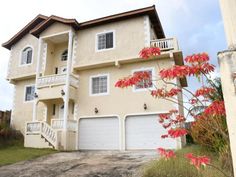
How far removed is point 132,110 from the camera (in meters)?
15.1

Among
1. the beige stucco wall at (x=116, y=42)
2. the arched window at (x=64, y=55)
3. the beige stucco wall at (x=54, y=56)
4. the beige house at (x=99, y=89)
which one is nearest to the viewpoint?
the beige house at (x=99, y=89)

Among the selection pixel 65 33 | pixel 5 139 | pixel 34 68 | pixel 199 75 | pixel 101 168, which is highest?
pixel 65 33

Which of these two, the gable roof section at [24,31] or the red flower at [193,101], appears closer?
the red flower at [193,101]

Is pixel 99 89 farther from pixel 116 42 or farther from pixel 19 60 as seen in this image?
pixel 19 60

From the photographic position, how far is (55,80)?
1655cm

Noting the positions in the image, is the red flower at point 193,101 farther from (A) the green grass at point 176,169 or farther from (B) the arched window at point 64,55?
(B) the arched window at point 64,55

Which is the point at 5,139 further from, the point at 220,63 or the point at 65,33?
the point at 220,63

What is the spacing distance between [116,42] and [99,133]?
20.6 feet

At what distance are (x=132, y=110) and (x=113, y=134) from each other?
2010 mm

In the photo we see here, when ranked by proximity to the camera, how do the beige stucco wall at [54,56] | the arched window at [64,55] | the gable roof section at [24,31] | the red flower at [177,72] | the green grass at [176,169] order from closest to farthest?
the red flower at [177,72]
the green grass at [176,169]
the beige stucco wall at [54,56]
the arched window at [64,55]
the gable roof section at [24,31]

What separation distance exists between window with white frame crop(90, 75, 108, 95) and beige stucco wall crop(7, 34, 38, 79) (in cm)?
547

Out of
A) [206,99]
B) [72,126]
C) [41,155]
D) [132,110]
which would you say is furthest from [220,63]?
[72,126]

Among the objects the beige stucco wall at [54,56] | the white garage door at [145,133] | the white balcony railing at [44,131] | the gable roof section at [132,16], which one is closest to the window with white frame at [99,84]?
the white garage door at [145,133]

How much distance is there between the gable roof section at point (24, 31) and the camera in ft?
65.5
